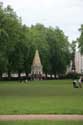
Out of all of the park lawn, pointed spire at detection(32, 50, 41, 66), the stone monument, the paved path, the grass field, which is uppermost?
pointed spire at detection(32, 50, 41, 66)

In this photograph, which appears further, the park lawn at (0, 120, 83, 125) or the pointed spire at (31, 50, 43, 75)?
the pointed spire at (31, 50, 43, 75)

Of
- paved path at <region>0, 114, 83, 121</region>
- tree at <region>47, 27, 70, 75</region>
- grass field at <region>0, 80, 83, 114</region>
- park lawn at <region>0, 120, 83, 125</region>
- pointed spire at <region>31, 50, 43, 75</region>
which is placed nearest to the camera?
park lawn at <region>0, 120, 83, 125</region>

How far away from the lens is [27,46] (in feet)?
380

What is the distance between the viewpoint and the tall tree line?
10088cm

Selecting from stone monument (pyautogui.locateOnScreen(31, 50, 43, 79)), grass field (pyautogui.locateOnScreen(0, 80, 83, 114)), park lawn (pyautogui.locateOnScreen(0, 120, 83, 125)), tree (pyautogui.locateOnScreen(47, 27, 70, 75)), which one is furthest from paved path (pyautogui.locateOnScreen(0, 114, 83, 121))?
tree (pyautogui.locateOnScreen(47, 27, 70, 75))

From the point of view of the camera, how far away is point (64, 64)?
139125 millimetres

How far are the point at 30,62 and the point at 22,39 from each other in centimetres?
1173

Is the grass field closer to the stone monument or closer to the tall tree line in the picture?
the tall tree line

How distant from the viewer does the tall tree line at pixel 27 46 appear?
101 metres

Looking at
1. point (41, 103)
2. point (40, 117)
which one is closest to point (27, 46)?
point (41, 103)

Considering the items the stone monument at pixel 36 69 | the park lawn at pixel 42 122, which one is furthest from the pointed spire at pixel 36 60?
the park lawn at pixel 42 122

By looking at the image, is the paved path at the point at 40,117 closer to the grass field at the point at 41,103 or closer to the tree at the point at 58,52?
the grass field at the point at 41,103

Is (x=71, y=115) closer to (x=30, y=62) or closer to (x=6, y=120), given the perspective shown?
(x=6, y=120)

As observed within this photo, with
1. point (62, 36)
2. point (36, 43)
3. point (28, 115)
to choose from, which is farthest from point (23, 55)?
point (28, 115)
